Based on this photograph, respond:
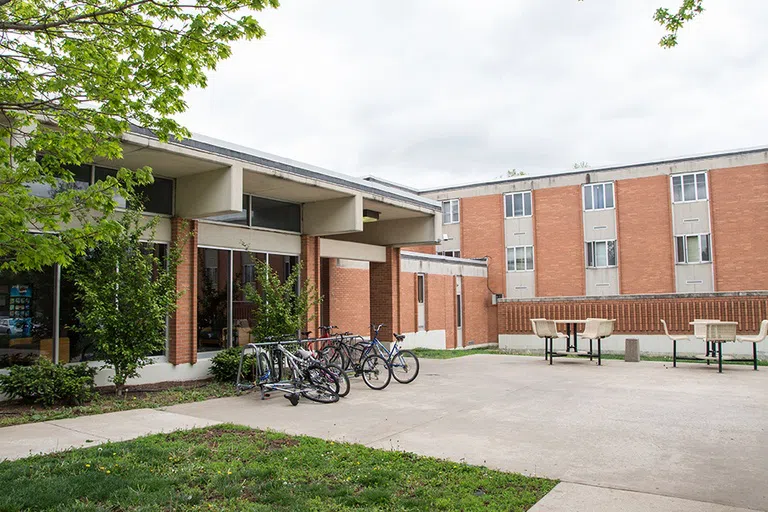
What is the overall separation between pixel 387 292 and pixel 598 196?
1913 centimetres

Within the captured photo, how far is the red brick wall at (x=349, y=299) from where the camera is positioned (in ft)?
60.5

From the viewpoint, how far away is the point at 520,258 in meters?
36.0

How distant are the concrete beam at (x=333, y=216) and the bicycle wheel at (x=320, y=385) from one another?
531cm

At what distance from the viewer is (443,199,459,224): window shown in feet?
126

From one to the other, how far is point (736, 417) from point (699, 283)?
25.7 meters

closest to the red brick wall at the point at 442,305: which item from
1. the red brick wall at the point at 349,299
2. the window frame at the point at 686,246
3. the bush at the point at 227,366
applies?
the red brick wall at the point at 349,299

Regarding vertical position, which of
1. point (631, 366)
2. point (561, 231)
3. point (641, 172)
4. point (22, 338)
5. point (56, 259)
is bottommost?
point (631, 366)

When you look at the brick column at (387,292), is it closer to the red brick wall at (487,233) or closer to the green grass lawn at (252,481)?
the green grass lawn at (252,481)

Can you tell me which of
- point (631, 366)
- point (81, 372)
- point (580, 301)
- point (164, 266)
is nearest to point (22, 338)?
point (81, 372)

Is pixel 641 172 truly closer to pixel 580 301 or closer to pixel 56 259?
pixel 580 301

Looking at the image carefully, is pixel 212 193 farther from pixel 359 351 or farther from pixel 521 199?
pixel 521 199

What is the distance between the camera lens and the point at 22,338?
9.72m

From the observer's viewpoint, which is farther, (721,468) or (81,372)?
(81,372)

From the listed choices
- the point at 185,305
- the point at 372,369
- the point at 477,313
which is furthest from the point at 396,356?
the point at 477,313
